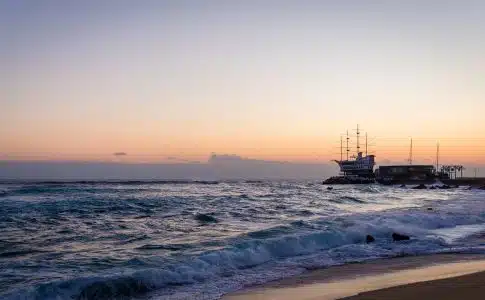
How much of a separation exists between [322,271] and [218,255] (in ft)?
10.1

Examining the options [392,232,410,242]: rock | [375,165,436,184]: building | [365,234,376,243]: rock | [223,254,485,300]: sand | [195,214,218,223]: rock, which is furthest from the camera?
[375,165,436,184]: building

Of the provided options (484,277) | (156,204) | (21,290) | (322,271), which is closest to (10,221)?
(156,204)

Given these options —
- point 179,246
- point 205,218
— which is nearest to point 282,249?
point 179,246

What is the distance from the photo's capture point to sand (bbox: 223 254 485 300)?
981 centimetres

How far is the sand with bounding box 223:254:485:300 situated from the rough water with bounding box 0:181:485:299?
88cm

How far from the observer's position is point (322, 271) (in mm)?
13727

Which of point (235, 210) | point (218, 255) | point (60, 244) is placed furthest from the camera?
point (235, 210)

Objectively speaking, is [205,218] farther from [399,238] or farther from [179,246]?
[399,238]

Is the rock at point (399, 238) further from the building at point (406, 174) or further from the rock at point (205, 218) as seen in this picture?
the building at point (406, 174)

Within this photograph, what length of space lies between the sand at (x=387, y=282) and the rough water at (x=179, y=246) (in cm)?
88

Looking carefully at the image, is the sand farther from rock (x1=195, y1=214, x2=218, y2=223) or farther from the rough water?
rock (x1=195, y1=214, x2=218, y2=223)

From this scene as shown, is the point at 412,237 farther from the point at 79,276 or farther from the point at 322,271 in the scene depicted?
the point at 79,276

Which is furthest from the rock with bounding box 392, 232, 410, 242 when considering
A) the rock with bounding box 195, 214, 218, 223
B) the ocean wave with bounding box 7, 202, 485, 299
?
the rock with bounding box 195, 214, 218, 223

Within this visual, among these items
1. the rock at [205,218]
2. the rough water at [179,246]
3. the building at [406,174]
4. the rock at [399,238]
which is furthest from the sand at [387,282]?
the building at [406,174]
